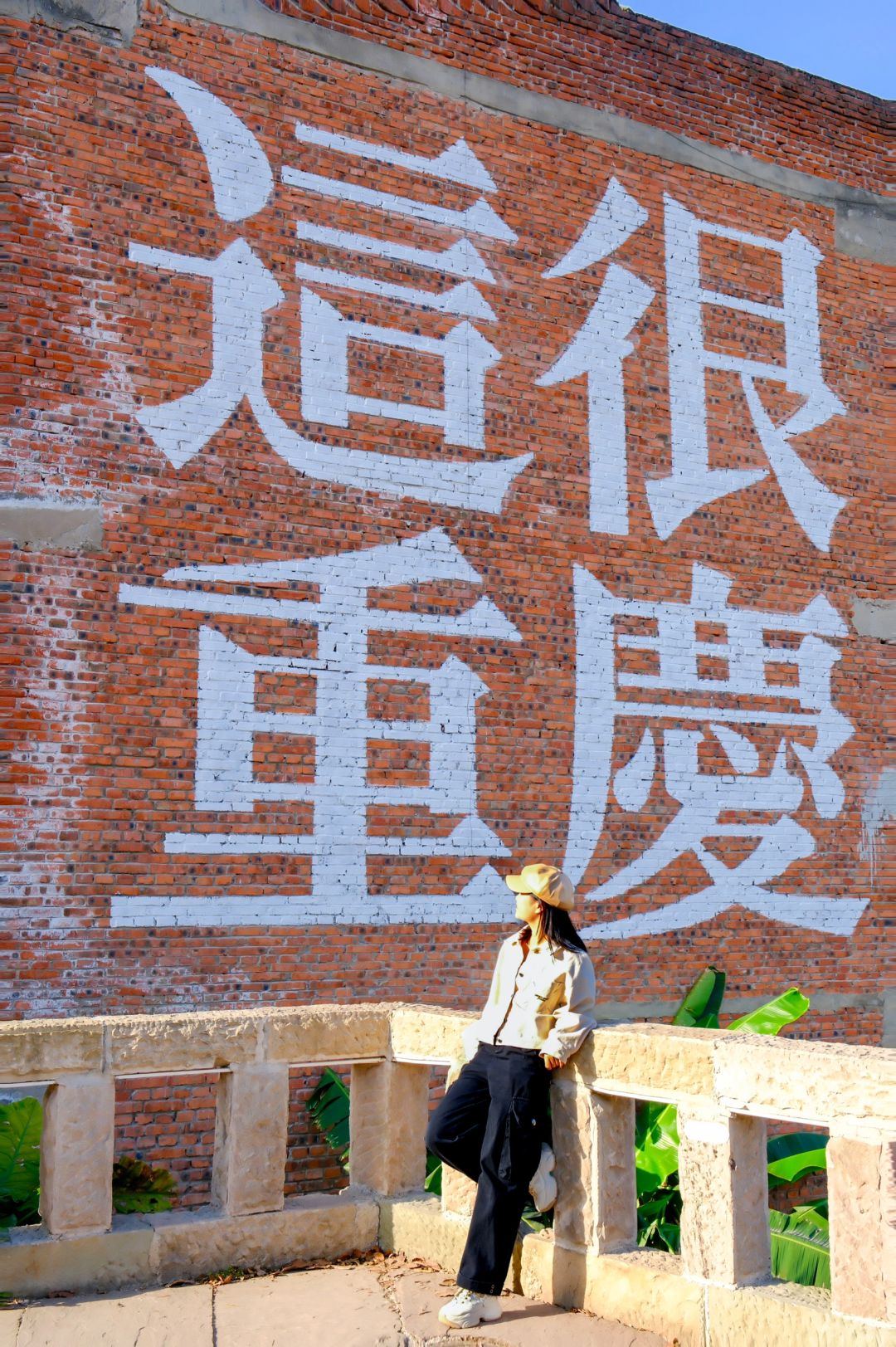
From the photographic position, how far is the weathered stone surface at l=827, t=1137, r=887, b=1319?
3.51m

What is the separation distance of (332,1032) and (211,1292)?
102cm

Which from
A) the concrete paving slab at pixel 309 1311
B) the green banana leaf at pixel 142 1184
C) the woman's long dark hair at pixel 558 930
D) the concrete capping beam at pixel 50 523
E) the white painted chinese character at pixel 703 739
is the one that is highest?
the concrete capping beam at pixel 50 523

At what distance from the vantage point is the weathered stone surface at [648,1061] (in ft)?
13.4

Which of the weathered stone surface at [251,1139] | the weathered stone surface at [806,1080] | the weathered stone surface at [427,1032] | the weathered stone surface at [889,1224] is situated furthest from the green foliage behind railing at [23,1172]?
the weathered stone surface at [889,1224]

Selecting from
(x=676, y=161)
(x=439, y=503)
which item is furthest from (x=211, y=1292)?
(x=676, y=161)

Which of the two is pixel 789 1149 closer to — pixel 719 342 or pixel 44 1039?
pixel 44 1039

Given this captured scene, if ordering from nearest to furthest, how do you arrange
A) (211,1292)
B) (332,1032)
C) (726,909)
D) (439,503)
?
(211,1292) → (332,1032) → (439,503) → (726,909)

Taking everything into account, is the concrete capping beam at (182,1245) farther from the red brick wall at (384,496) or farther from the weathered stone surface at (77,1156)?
the red brick wall at (384,496)

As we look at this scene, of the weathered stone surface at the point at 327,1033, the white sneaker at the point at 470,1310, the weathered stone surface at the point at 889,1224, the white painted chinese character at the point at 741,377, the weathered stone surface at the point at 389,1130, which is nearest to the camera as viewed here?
the weathered stone surface at the point at 889,1224

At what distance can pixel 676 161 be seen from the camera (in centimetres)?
1011

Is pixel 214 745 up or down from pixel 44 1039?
up

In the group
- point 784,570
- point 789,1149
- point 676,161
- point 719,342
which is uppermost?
point 676,161

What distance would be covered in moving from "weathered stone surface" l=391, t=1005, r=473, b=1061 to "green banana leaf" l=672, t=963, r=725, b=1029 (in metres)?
4.00

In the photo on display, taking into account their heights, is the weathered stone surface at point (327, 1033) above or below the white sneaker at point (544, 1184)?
above
